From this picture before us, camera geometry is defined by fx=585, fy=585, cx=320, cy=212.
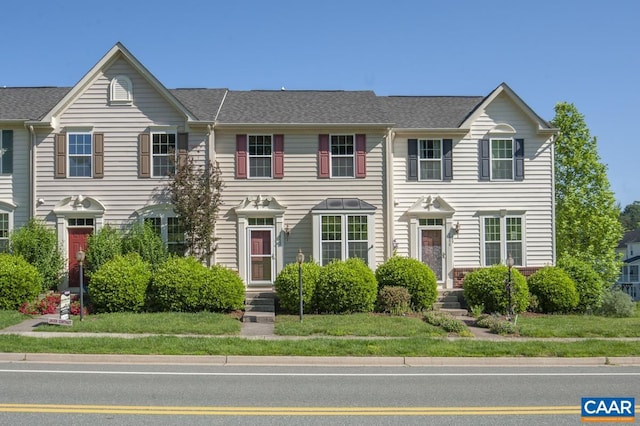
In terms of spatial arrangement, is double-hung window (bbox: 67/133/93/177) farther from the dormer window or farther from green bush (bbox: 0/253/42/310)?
green bush (bbox: 0/253/42/310)

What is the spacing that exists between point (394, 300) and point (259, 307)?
14.0ft

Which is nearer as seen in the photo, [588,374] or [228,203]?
[588,374]

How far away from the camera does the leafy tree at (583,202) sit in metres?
27.7

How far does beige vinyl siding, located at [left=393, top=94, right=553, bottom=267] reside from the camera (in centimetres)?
2144

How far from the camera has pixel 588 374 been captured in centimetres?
1060

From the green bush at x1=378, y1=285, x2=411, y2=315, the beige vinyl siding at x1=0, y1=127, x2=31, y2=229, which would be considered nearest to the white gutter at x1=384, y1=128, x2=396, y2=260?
the green bush at x1=378, y1=285, x2=411, y2=315

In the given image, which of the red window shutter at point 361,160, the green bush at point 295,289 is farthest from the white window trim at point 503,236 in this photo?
the green bush at point 295,289

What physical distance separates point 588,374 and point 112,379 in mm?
8354

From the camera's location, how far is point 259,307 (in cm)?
1850

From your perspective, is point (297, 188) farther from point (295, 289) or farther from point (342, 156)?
point (295, 289)

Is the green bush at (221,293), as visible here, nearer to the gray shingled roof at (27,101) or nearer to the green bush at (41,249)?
the green bush at (41,249)

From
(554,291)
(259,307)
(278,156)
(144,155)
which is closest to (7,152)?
(144,155)

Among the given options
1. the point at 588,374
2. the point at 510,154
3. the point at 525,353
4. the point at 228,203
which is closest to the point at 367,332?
the point at 525,353

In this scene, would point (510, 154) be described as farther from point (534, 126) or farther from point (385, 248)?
point (385, 248)
